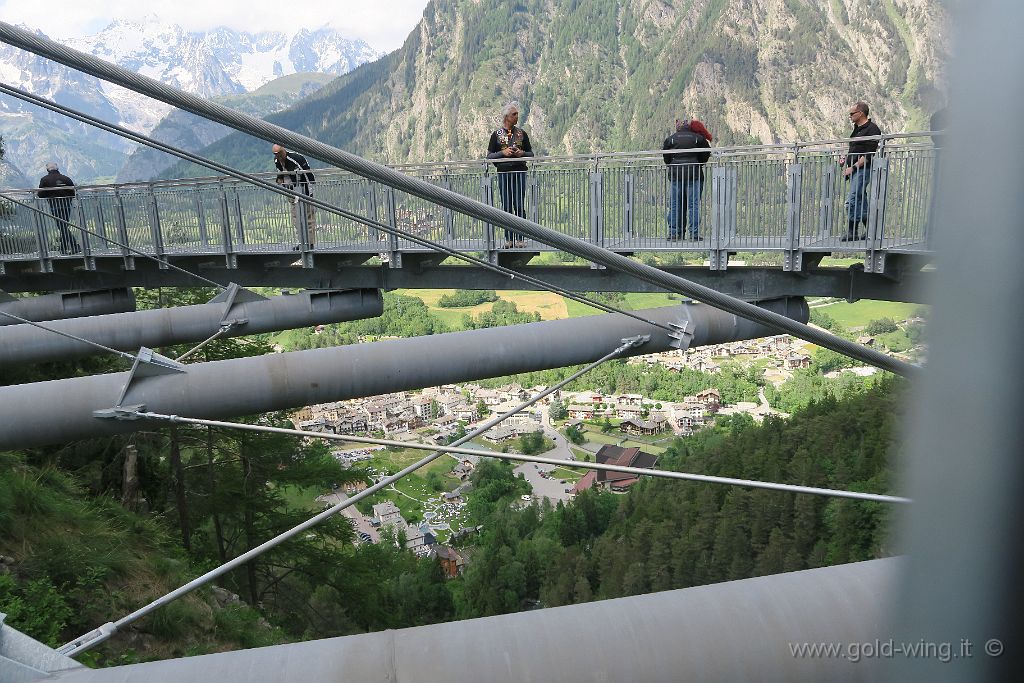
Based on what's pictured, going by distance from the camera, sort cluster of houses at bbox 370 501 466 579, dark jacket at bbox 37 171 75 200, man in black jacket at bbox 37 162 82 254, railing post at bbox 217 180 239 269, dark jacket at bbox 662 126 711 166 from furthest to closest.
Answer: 1. cluster of houses at bbox 370 501 466 579
2. dark jacket at bbox 37 171 75 200
3. man in black jacket at bbox 37 162 82 254
4. railing post at bbox 217 180 239 269
5. dark jacket at bbox 662 126 711 166

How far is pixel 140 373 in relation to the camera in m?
5.55

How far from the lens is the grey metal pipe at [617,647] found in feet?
6.58

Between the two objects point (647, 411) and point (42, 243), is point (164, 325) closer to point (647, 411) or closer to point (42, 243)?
point (42, 243)

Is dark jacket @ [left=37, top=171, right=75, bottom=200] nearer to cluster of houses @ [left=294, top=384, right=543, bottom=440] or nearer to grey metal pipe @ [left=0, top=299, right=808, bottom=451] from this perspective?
grey metal pipe @ [left=0, top=299, right=808, bottom=451]

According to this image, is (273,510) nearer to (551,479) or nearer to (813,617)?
(813,617)

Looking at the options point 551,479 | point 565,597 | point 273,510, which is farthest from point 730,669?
point 551,479

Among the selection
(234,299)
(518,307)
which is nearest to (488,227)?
(234,299)

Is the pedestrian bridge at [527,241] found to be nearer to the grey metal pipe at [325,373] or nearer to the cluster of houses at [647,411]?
the grey metal pipe at [325,373]

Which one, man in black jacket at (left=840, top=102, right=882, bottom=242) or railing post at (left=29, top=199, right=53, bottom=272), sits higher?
man in black jacket at (left=840, top=102, right=882, bottom=242)

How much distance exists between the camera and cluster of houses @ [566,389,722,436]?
74188 millimetres

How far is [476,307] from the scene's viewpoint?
364 feet

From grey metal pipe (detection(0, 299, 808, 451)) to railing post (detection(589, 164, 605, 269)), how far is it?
251cm

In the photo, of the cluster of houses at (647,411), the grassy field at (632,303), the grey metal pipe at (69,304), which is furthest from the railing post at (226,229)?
the grassy field at (632,303)

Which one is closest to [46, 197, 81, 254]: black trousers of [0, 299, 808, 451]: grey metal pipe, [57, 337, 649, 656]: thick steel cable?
[0, 299, 808, 451]: grey metal pipe
